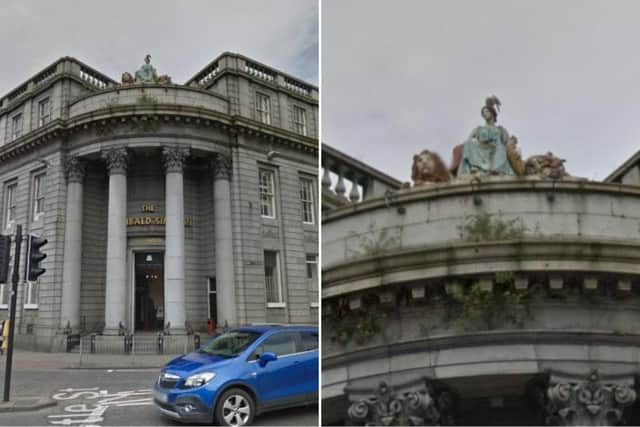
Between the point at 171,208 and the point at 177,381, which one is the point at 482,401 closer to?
the point at 177,381

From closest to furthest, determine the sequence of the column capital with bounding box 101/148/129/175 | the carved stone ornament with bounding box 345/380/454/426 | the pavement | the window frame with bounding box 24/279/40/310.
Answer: the carved stone ornament with bounding box 345/380/454/426 → the pavement → the window frame with bounding box 24/279/40/310 → the column capital with bounding box 101/148/129/175

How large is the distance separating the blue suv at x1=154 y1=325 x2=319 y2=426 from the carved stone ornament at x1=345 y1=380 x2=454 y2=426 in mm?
943

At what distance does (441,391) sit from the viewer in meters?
4.32

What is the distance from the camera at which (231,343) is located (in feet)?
18.5

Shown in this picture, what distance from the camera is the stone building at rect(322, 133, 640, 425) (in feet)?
13.9

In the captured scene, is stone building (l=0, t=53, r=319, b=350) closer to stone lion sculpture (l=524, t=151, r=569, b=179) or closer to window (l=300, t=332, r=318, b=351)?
window (l=300, t=332, r=318, b=351)

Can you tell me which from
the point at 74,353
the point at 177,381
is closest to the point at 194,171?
the point at 74,353

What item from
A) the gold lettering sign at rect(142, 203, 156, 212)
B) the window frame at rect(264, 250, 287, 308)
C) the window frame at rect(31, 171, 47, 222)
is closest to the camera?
the window frame at rect(264, 250, 287, 308)

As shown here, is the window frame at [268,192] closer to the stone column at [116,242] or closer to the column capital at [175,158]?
the column capital at [175,158]

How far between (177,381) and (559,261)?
364 centimetres

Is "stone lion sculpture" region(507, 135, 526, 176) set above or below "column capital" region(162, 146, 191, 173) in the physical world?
below

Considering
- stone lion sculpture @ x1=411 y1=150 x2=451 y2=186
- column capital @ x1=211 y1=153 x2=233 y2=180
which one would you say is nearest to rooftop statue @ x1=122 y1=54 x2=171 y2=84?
column capital @ x1=211 y1=153 x2=233 y2=180

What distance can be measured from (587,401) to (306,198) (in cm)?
413

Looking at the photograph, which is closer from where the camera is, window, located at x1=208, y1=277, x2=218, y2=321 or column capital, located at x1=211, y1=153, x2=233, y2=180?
column capital, located at x1=211, y1=153, x2=233, y2=180
